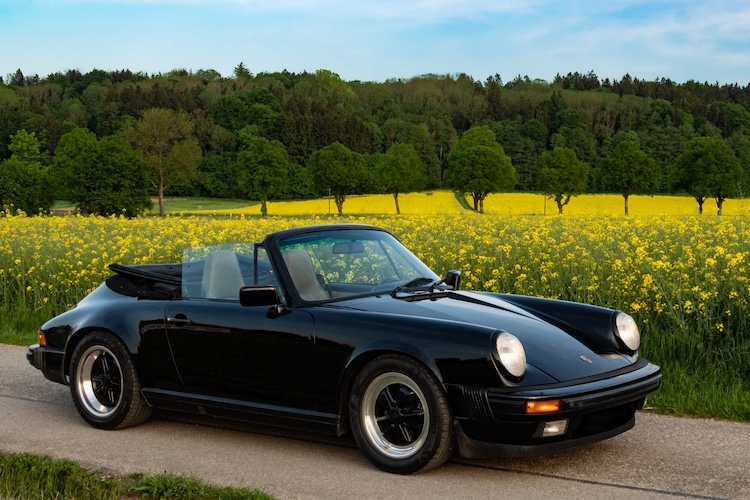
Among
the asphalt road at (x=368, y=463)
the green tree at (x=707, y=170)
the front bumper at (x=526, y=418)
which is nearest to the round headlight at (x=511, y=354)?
the front bumper at (x=526, y=418)

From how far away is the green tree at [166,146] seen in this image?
329 ft

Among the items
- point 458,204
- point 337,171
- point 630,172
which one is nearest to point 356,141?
point 337,171

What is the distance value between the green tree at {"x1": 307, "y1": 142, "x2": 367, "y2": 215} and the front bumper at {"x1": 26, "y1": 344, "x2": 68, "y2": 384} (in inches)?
3404

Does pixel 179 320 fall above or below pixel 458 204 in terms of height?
above

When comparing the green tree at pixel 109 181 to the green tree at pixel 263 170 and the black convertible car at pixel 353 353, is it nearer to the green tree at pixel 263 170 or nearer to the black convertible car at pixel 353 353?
the green tree at pixel 263 170

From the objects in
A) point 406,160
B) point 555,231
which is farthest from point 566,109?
point 555,231

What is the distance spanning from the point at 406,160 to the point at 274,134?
29.4m

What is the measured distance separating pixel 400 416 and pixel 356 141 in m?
116

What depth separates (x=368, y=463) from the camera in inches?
202

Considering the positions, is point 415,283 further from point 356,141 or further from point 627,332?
point 356,141

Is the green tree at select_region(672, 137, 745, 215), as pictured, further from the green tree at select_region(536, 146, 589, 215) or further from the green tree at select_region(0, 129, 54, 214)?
the green tree at select_region(0, 129, 54, 214)

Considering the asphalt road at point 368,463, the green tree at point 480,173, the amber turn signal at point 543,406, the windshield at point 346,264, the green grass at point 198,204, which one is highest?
the green tree at point 480,173

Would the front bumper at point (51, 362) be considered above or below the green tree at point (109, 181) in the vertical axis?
below

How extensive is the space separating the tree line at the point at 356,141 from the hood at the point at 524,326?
194 feet
